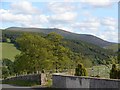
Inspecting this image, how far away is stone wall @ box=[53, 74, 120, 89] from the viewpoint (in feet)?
62.6

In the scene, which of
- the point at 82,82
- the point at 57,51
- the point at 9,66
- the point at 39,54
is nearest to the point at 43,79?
the point at 39,54

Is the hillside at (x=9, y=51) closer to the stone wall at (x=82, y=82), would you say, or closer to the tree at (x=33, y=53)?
the tree at (x=33, y=53)

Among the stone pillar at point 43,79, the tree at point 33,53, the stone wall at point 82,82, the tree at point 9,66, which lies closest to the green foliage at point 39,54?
the tree at point 33,53

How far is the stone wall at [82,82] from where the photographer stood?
19094 millimetres

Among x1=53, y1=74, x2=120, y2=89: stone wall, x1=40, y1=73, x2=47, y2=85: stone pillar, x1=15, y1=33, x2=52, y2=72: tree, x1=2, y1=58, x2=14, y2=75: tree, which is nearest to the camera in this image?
→ x1=53, y1=74, x2=120, y2=89: stone wall

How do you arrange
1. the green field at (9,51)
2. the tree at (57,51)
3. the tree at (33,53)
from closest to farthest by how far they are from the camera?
the tree at (33,53) < the tree at (57,51) < the green field at (9,51)

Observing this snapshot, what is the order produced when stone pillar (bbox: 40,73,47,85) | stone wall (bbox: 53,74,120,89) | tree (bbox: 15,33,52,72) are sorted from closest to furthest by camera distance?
stone wall (bbox: 53,74,120,89) < stone pillar (bbox: 40,73,47,85) < tree (bbox: 15,33,52,72)

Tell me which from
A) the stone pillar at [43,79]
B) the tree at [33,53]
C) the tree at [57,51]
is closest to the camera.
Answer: the stone pillar at [43,79]

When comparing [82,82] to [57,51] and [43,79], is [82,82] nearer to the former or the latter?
[43,79]

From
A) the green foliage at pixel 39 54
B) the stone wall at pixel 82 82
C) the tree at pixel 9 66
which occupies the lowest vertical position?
the tree at pixel 9 66

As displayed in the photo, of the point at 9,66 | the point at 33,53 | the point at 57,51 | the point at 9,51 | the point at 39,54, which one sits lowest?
the point at 9,66

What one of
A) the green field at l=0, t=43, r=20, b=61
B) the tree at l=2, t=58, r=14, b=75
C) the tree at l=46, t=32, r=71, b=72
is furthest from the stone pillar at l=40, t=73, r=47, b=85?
the green field at l=0, t=43, r=20, b=61

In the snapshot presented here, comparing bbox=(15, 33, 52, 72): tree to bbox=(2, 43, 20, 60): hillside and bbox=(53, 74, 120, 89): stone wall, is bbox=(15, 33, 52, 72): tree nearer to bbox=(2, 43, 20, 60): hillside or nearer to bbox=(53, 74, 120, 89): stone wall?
bbox=(53, 74, 120, 89): stone wall

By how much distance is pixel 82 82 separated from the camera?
22.6 m
